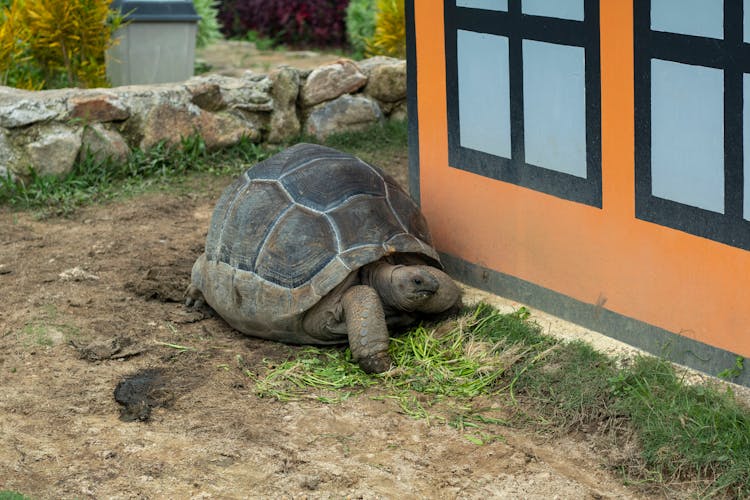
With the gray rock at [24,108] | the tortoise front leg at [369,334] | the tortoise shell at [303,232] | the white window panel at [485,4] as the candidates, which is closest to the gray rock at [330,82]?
the gray rock at [24,108]

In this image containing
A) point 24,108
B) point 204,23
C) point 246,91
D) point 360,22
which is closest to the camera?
point 24,108

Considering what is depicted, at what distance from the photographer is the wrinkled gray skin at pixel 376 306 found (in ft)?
15.6

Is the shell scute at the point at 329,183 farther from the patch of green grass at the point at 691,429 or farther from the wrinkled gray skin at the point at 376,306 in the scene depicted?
the patch of green grass at the point at 691,429

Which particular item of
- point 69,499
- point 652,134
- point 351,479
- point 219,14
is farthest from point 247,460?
point 219,14

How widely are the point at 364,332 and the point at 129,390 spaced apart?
107 cm

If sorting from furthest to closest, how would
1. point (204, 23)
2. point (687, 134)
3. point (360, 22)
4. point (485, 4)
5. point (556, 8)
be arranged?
1. point (360, 22)
2. point (204, 23)
3. point (485, 4)
4. point (556, 8)
5. point (687, 134)

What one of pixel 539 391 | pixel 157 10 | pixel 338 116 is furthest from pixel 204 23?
pixel 539 391

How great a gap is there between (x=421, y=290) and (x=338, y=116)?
3.93m

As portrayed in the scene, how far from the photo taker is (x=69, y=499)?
12.1 ft

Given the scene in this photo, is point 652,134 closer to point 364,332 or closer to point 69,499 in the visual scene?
point 364,332

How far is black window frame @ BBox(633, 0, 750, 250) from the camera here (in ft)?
13.0

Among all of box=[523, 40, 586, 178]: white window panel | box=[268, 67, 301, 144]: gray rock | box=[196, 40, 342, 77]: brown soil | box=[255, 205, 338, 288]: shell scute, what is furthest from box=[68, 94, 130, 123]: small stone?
box=[523, 40, 586, 178]: white window panel

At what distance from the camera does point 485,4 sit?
512 centimetres

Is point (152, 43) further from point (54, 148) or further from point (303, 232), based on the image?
point (303, 232)
